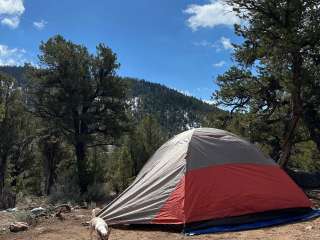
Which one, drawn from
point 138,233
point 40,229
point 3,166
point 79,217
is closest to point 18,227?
point 40,229

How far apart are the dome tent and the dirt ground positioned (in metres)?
0.43

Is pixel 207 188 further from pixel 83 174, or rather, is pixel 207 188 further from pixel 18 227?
pixel 83 174

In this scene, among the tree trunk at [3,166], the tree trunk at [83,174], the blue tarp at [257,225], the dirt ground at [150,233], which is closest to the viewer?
the dirt ground at [150,233]

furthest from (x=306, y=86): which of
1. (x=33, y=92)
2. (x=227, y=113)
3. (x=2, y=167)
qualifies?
(x=2, y=167)

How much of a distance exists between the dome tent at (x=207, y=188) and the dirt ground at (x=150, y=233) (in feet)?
1.43

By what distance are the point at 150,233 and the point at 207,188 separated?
5.30 feet

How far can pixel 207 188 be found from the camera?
404 inches

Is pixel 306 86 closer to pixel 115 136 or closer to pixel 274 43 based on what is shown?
pixel 274 43

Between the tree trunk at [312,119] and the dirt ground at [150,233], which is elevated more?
the tree trunk at [312,119]

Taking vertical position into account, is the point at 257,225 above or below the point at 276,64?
below

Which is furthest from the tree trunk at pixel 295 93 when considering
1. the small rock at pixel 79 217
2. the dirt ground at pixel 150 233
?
the small rock at pixel 79 217

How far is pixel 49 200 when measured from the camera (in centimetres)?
2503

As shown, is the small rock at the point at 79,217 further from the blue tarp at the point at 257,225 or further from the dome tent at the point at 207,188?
the blue tarp at the point at 257,225

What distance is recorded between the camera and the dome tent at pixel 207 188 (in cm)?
995
